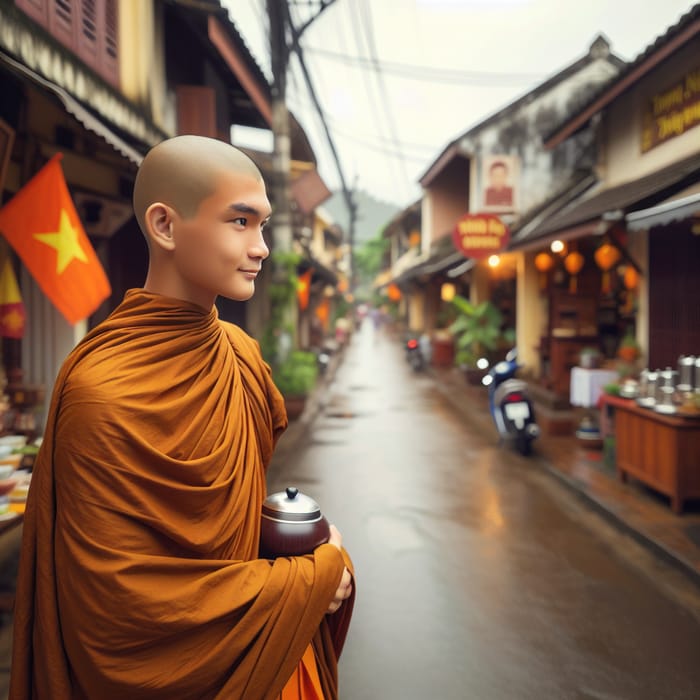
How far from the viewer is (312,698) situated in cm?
191

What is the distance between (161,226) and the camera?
1724mm

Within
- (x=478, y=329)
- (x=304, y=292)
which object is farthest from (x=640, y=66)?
(x=304, y=292)

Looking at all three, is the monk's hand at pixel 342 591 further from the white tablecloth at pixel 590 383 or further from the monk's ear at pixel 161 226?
the white tablecloth at pixel 590 383

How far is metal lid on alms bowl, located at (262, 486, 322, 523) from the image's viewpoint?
6.08 feet

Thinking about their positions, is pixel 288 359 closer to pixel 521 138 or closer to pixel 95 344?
pixel 95 344

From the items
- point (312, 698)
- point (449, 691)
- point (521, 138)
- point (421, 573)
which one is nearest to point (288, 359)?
point (421, 573)

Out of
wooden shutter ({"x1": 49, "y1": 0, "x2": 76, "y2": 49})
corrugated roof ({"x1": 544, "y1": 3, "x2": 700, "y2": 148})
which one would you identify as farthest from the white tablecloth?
wooden shutter ({"x1": 49, "y1": 0, "x2": 76, "y2": 49})

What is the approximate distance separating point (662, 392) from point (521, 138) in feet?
47.8

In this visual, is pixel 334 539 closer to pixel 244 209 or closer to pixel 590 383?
pixel 244 209

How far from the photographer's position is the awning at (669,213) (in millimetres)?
5883

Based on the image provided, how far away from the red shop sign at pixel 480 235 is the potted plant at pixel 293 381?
16.4 feet

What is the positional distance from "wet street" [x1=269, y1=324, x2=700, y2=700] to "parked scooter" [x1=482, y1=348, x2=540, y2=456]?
0.35m

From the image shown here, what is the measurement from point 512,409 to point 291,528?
25.8ft

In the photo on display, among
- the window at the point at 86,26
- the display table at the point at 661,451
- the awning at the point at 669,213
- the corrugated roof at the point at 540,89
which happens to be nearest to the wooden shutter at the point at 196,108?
the window at the point at 86,26
